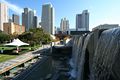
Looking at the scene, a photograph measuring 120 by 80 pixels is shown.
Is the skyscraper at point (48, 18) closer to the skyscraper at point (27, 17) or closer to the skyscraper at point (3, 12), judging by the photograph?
the skyscraper at point (27, 17)

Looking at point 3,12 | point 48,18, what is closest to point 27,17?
point 3,12

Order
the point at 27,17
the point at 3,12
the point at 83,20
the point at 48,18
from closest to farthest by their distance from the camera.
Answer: the point at 83,20
the point at 48,18
the point at 3,12
the point at 27,17

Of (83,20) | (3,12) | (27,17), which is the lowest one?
(83,20)

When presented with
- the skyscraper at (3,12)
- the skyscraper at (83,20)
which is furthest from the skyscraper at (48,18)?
the skyscraper at (3,12)

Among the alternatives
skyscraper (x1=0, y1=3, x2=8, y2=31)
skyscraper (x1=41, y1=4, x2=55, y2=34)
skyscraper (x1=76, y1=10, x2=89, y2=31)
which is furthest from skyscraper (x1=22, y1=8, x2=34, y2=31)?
skyscraper (x1=76, y1=10, x2=89, y2=31)

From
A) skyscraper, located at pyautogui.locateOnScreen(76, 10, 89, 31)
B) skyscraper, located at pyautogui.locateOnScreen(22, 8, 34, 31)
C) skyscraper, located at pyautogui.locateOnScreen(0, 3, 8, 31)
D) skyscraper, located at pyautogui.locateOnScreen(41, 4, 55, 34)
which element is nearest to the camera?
skyscraper, located at pyautogui.locateOnScreen(76, 10, 89, 31)

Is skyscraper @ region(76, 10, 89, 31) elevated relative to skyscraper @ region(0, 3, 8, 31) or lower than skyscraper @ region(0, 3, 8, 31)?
lower

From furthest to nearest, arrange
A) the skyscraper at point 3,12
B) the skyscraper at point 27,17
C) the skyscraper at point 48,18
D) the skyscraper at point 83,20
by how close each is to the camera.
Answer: the skyscraper at point 27,17
the skyscraper at point 3,12
the skyscraper at point 48,18
the skyscraper at point 83,20

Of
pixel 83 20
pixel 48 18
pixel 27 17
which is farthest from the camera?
pixel 27 17

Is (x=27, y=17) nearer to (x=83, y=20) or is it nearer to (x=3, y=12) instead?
(x=3, y=12)

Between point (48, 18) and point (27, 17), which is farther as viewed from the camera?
point (27, 17)

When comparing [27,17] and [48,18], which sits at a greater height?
[27,17]

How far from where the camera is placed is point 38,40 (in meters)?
69.9

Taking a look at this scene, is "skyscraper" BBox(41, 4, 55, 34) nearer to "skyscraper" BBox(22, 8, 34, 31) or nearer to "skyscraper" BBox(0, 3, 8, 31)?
"skyscraper" BBox(22, 8, 34, 31)
